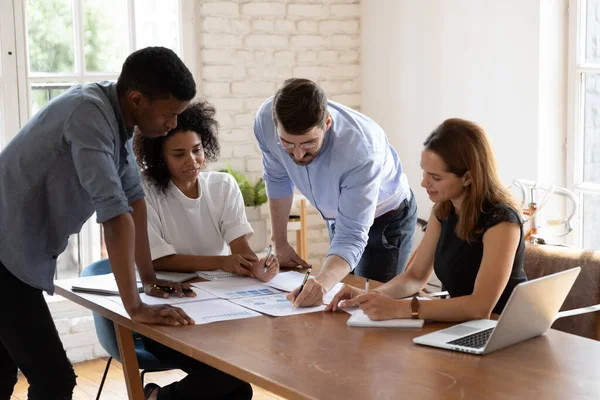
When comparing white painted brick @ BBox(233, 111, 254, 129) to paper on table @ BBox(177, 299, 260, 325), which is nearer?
paper on table @ BBox(177, 299, 260, 325)

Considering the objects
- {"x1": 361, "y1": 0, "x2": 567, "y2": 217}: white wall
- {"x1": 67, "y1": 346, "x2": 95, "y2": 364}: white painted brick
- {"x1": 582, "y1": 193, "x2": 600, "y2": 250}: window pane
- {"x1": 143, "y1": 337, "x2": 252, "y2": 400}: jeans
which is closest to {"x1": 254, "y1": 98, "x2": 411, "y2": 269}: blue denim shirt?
{"x1": 143, "y1": 337, "x2": 252, "y2": 400}: jeans

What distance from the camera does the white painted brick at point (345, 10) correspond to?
15.4ft

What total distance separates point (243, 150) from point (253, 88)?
1.12 ft

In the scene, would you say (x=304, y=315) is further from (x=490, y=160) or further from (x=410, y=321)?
(x=490, y=160)

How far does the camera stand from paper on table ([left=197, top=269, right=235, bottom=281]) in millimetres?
2717

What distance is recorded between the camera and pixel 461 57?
418 centimetres

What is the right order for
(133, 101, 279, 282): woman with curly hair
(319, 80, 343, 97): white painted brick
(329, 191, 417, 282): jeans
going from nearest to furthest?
(133, 101, 279, 282): woman with curly hair, (329, 191, 417, 282): jeans, (319, 80, 343, 97): white painted brick

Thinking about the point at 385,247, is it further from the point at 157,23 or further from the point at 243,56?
the point at 157,23

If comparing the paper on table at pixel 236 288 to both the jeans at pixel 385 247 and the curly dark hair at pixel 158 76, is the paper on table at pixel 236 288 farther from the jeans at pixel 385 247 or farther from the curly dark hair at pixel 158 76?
the curly dark hair at pixel 158 76

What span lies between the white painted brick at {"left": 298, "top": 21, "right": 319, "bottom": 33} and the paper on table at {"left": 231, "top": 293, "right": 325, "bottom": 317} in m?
2.48

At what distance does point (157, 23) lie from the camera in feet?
14.0

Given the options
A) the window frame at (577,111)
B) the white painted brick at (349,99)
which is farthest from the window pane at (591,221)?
the white painted brick at (349,99)

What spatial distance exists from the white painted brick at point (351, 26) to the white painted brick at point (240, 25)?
24.4 inches

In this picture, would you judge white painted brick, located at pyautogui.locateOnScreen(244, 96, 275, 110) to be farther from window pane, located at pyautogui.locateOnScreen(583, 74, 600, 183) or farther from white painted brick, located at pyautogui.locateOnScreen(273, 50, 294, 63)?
window pane, located at pyautogui.locateOnScreen(583, 74, 600, 183)
